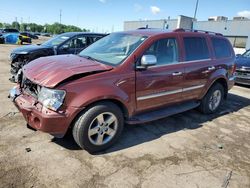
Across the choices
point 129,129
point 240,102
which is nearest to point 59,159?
point 129,129

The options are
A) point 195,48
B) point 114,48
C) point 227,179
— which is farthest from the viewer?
point 195,48

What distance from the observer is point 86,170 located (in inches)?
131

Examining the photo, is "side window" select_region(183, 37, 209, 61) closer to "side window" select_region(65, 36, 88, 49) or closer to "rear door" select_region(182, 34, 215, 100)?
"rear door" select_region(182, 34, 215, 100)

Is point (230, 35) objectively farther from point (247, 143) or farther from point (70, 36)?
point (247, 143)

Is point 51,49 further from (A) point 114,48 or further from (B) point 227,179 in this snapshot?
(B) point 227,179

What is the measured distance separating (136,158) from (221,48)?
371 cm

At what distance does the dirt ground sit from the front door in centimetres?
65

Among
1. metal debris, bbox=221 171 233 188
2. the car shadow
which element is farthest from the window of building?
metal debris, bbox=221 171 233 188

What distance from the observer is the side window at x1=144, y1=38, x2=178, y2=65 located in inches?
170

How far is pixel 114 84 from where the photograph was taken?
3.72m

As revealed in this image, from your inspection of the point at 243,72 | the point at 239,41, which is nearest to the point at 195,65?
the point at 243,72

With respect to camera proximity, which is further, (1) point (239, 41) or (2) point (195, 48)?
(1) point (239, 41)

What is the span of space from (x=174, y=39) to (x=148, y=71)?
1.03m

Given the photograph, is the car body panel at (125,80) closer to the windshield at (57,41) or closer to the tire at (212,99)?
the tire at (212,99)
